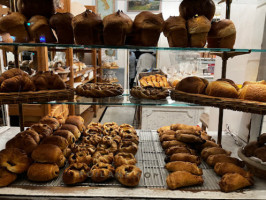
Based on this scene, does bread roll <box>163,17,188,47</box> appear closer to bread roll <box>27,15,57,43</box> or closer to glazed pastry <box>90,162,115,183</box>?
bread roll <box>27,15,57,43</box>

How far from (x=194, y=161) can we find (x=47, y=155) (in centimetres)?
92

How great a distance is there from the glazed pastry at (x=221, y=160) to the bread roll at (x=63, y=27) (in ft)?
3.87

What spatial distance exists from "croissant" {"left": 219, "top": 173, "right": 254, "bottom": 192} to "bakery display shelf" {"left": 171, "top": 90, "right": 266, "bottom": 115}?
1.23 feet

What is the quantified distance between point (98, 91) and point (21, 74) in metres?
0.48

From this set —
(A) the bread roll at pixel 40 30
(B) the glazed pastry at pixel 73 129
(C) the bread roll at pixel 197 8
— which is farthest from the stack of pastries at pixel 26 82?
(C) the bread roll at pixel 197 8

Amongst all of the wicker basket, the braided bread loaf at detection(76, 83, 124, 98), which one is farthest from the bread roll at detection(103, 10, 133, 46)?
the wicker basket

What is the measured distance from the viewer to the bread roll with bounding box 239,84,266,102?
1124mm

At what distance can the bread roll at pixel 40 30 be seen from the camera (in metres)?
1.22

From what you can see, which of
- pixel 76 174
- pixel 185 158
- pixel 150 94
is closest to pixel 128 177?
pixel 76 174

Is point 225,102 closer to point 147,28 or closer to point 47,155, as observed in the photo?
point 147,28

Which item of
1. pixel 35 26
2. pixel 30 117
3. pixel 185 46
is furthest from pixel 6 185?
pixel 30 117

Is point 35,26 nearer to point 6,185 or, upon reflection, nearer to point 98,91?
point 98,91

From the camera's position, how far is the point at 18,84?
119cm

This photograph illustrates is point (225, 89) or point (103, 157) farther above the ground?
point (225, 89)
